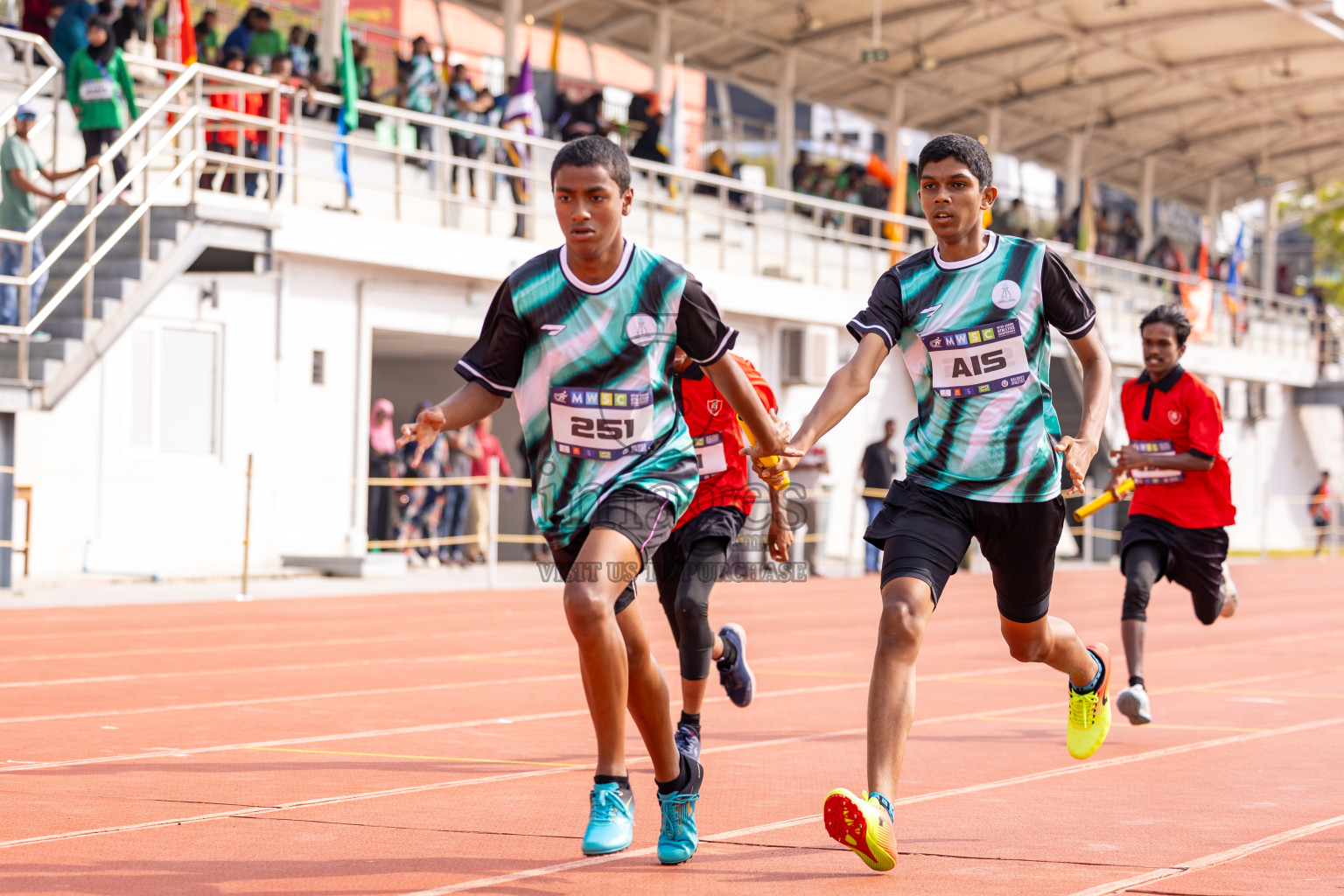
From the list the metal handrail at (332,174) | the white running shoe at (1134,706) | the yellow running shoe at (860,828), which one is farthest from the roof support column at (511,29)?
the yellow running shoe at (860,828)

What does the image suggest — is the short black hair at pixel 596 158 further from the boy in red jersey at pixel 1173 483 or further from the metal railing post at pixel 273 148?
the metal railing post at pixel 273 148

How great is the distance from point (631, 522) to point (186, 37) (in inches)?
637

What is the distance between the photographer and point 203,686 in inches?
392

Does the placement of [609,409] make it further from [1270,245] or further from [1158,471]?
[1270,245]

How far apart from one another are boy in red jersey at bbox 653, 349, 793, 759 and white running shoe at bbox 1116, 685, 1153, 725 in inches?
80.5

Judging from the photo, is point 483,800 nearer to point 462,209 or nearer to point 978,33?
point 462,209

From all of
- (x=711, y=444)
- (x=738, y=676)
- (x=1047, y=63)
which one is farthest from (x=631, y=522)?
(x=1047, y=63)

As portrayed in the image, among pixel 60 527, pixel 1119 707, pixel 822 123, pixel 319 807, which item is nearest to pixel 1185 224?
pixel 822 123

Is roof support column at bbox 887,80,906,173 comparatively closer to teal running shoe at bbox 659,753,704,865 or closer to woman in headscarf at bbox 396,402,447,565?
woman in headscarf at bbox 396,402,447,565

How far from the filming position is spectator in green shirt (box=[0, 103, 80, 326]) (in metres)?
15.6

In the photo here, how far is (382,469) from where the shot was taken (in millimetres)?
21719

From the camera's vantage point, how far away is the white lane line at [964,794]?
4789 millimetres

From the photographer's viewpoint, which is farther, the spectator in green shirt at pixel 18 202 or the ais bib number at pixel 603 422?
the spectator in green shirt at pixel 18 202

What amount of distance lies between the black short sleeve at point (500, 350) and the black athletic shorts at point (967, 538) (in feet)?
4.08
